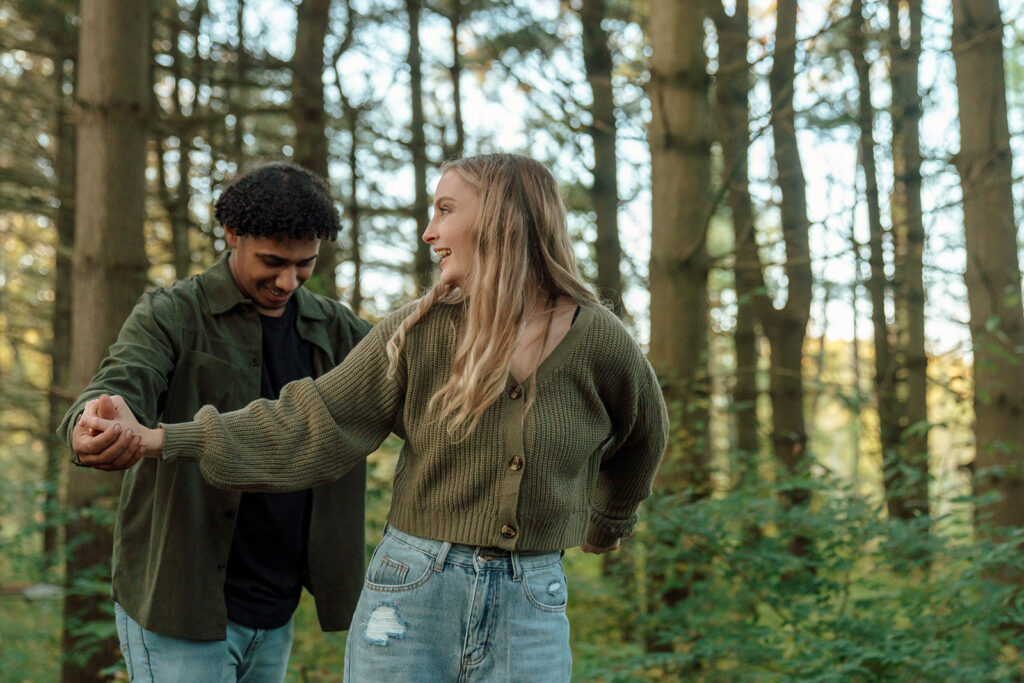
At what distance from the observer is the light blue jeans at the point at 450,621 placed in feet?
7.36

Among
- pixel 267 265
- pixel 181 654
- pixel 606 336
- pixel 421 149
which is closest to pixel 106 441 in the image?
pixel 181 654

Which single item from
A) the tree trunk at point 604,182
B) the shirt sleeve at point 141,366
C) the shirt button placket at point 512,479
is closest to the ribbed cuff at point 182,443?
the shirt sleeve at point 141,366

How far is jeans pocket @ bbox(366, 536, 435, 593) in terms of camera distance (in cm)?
228

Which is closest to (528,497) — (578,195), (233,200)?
(233,200)

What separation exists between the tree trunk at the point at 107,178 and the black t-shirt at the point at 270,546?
2112mm

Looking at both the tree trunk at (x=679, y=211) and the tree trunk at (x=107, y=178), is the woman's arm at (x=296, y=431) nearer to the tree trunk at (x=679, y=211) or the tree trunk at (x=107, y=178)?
the tree trunk at (x=107, y=178)

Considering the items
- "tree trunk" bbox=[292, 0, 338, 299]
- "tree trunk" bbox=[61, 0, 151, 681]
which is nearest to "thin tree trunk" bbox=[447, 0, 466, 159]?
"tree trunk" bbox=[292, 0, 338, 299]

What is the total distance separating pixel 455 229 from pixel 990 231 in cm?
428

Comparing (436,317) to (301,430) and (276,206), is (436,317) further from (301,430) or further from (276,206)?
(276,206)

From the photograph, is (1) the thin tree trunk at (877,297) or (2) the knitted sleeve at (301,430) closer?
(2) the knitted sleeve at (301,430)

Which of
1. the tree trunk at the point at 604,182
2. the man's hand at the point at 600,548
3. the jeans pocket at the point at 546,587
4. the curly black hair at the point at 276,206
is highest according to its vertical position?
the tree trunk at the point at 604,182

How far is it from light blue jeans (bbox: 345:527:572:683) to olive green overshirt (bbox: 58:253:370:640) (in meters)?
0.77

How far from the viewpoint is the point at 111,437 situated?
229 centimetres

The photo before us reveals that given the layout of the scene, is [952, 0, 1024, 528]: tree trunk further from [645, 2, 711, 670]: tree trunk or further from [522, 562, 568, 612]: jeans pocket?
[522, 562, 568, 612]: jeans pocket
